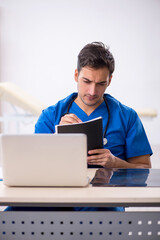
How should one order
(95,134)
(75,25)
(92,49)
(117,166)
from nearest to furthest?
1. (95,134)
2. (117,166)
3. (92,49)
4. (75,25)

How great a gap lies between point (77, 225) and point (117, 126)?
632 mm

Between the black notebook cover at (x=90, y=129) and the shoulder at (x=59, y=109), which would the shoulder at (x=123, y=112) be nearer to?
the shoulder at (x=59, y=109)

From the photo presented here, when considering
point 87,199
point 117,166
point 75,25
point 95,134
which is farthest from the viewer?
point 75,25

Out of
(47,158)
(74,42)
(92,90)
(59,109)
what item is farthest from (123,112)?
(74,42)

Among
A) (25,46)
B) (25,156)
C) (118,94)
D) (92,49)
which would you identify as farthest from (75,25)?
(25,156)

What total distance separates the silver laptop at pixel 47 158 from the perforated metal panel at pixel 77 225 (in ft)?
0.32

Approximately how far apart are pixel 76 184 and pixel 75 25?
397cm

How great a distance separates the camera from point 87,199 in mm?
765

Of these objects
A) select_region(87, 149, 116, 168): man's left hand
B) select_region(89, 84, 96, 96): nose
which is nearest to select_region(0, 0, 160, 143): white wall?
select_region(89, 84, 96, 96): nose

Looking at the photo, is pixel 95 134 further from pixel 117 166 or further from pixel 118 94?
pixel 118 94

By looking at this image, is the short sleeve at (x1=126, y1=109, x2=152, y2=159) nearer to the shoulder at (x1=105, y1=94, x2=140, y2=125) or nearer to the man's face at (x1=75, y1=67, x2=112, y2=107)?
the shoulder at (x1=105, y1=94, x2=140, y2=125)

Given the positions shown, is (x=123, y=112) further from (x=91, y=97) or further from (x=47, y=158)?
(x=47, y=158)

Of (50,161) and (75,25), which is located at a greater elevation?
(75,25)

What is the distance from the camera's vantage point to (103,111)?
1.44m
